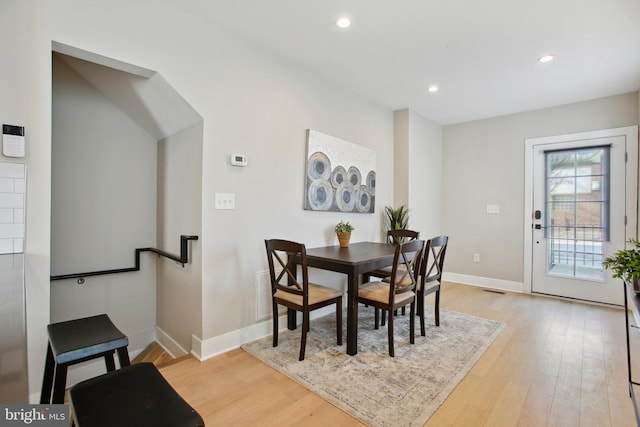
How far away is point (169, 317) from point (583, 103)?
5.49 m

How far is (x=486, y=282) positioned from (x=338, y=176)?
3.00 metres

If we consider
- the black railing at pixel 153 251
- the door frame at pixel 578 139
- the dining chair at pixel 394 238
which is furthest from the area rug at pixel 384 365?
the door frame at pixel 578 139

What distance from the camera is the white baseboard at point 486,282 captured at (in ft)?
14.0

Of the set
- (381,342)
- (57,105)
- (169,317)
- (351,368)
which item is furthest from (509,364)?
(57,105)

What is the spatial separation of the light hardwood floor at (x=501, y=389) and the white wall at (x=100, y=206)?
1085 millimetres

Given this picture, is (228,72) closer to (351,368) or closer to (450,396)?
(351,368)

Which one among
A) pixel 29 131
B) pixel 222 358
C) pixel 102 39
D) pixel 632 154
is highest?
pixel 102 39

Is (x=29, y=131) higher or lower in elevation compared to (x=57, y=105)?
lower

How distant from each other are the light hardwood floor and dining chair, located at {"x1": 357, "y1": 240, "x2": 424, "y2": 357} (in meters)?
0.57

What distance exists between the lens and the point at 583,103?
12.5 feet

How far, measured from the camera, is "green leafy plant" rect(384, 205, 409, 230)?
398cm

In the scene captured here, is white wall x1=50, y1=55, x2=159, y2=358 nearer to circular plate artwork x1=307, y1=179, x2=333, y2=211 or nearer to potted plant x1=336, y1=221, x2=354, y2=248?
circular plate artwork x1=307, y1=179, x2=333, y2=211

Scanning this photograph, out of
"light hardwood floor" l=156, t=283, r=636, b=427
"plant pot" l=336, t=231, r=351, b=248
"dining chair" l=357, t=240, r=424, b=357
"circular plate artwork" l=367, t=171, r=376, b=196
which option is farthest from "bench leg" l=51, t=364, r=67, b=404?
"circular plate artwork" l=367, t=171, r=376, b=196

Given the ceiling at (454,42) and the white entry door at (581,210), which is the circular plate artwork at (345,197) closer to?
the ceiling at (454,42)
